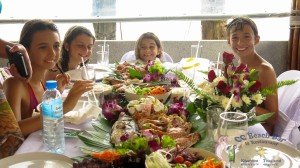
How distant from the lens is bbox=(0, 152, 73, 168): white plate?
3.67 feet

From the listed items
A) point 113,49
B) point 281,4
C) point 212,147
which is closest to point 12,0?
point 113,49

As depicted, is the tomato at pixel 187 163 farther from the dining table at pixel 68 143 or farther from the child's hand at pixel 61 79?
the child's hand at pixel 61 79

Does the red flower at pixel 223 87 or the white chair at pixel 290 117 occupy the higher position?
the red flower at pixel 223 87

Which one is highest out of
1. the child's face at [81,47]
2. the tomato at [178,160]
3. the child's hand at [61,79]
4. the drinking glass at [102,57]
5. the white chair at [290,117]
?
the child's face at [81,47]

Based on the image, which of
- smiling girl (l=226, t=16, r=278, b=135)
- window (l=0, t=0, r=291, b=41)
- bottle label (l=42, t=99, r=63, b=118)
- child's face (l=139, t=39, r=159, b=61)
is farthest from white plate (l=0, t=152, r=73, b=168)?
window (l=0, t=0, r=291, b=41)

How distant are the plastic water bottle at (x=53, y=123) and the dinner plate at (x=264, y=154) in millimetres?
574

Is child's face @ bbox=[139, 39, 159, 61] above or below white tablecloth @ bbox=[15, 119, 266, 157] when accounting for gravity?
above

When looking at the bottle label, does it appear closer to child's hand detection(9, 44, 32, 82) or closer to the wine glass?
child's hand detection(9, 44, 32, 82)

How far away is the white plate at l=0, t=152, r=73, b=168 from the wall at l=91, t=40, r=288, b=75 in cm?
273

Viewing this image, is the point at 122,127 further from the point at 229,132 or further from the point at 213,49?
the point at 213,49

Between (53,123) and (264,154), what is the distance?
72 cm

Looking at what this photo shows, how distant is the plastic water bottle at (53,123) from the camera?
1.26 metres

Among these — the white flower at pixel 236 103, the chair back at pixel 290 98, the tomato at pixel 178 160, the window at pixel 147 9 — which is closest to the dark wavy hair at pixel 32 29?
the white flower at pixel 236 103

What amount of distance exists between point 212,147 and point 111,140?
0.36 meters
